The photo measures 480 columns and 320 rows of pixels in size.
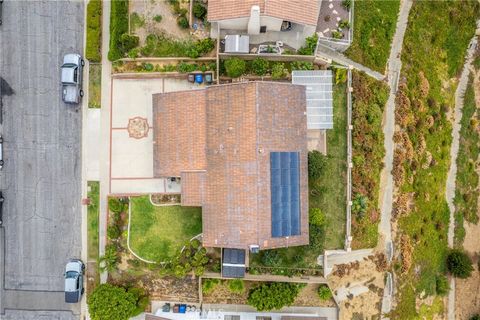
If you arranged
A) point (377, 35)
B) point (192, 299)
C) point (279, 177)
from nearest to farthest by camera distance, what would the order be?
point (279, 177), point (192, 299), point (377, 35)

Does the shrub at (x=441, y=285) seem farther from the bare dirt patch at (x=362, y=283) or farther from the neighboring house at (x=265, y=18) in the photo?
the neighboring house at (x=265, y=18)

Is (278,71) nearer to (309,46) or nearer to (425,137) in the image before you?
(309,46)

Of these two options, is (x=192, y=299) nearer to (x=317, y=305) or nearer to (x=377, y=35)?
Answer: (x=317, y=305)

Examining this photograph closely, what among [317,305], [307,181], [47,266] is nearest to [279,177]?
[307,181]

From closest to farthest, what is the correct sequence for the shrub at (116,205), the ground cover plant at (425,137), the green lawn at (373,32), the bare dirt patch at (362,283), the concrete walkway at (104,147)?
the shrub at (116,205)
the concrete walkway at (104,147)
the bare dirt patch at (362,283)
the green lawn at (373,32)
the ground cover plant at (425,137)

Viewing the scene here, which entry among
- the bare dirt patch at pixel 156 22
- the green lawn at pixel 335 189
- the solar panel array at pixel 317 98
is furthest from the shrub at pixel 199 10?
the green lawn at pixel 335 189
